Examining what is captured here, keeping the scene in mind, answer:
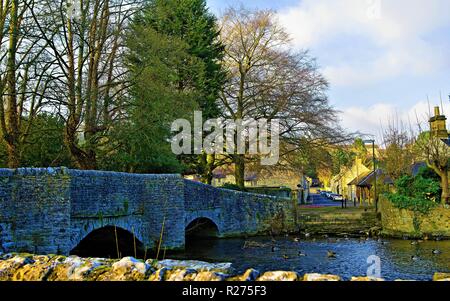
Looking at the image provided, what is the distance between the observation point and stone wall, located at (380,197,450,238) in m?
22.5

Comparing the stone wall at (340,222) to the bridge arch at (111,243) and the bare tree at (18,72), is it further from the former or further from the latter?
the bare tree at (18,72)

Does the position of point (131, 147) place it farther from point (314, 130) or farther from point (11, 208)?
point (314, 130)

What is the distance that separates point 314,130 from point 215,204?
972cm

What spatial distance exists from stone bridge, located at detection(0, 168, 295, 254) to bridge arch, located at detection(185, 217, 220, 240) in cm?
27

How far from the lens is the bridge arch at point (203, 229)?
22834mm

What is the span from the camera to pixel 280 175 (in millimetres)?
29906

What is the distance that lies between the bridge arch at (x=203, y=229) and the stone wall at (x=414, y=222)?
9104 millimetres

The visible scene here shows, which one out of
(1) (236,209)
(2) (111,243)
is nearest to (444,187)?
(1) (236,209)

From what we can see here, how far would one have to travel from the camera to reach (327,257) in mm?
17000

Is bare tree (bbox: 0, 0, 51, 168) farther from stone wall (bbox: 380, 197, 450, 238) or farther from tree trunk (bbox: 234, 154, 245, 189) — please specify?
stone wall (bbox: 380, 197, 450, 238)

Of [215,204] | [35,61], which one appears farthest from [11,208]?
[215,204]

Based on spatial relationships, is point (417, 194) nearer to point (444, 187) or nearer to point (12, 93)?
point (444, 187)

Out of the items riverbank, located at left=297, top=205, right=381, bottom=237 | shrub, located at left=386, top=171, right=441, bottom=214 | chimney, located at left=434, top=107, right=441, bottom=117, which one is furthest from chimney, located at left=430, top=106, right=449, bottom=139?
riverbank, located at left=297, top=205, right=381, bottom=237
